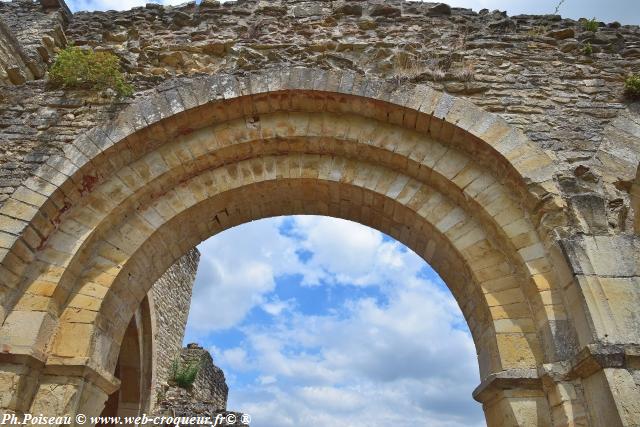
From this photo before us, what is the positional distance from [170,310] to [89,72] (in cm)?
662

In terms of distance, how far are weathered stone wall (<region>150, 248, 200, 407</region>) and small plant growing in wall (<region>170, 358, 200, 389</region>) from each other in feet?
0.62

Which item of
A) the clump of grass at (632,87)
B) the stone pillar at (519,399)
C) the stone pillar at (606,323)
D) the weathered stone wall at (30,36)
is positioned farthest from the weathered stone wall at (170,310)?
the clump of grass at (632,87)

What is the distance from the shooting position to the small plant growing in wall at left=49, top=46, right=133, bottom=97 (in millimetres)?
4727

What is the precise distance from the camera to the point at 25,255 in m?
3.93

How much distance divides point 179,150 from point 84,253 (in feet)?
4.13

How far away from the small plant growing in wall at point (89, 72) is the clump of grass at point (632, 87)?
472cm

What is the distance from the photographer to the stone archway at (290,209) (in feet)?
12.0

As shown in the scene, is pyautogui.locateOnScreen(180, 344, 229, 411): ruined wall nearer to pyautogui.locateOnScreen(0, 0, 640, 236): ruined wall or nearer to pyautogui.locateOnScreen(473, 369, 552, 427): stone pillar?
pyautogui.locateOnScreen(0, 0, 640, 236): ruined wall

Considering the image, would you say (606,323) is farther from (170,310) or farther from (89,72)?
(170,310)

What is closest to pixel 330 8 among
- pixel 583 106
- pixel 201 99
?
pixel 201 99

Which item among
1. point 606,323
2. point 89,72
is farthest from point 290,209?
point 606,323

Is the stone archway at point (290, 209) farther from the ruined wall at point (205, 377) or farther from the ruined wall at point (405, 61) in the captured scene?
the ruined wall at point (205, 377)

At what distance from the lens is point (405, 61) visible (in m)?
4.83

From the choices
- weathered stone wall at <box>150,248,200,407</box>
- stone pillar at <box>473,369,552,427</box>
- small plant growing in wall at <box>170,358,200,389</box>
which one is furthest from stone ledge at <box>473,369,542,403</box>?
small plant growing in wall at <box>170,358,200,389</box>
